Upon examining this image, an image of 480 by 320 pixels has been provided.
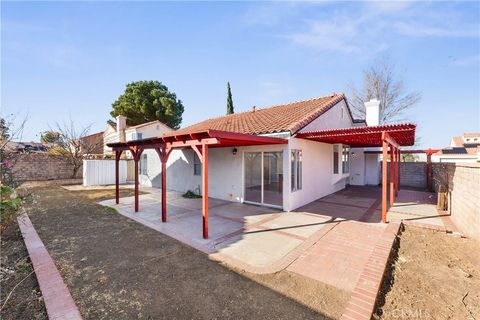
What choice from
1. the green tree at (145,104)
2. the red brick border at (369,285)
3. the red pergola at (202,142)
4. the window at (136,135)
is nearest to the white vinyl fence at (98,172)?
the window at (136,135)

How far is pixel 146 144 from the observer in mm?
8188

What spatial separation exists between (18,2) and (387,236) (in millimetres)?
12818

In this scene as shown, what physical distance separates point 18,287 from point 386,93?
102 ft

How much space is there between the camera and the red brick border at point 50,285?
310cm

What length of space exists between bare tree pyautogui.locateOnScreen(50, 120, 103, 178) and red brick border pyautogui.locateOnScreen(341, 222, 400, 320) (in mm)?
24984

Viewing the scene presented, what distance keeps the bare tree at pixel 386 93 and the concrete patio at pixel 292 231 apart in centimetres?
1780

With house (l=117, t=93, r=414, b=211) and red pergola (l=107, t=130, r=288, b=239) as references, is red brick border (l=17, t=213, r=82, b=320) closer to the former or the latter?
red pergola (l=107, t=130, r=288, b=239)

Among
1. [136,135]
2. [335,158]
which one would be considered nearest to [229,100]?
[136,135]

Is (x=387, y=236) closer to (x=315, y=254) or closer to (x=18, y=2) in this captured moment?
(x=315, y=254)

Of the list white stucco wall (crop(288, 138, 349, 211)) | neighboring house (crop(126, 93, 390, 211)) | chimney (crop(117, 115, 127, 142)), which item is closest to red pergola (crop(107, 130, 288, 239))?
neighboring house (crop(126, 93, 390, 211))

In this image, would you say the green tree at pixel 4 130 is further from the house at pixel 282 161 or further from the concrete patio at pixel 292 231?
the house at pixel 282 161

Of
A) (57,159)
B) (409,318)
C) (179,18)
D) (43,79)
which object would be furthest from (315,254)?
(57,159)

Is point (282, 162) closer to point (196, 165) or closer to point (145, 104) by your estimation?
point (196, 165)

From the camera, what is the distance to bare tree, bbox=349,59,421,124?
24.6 metres
